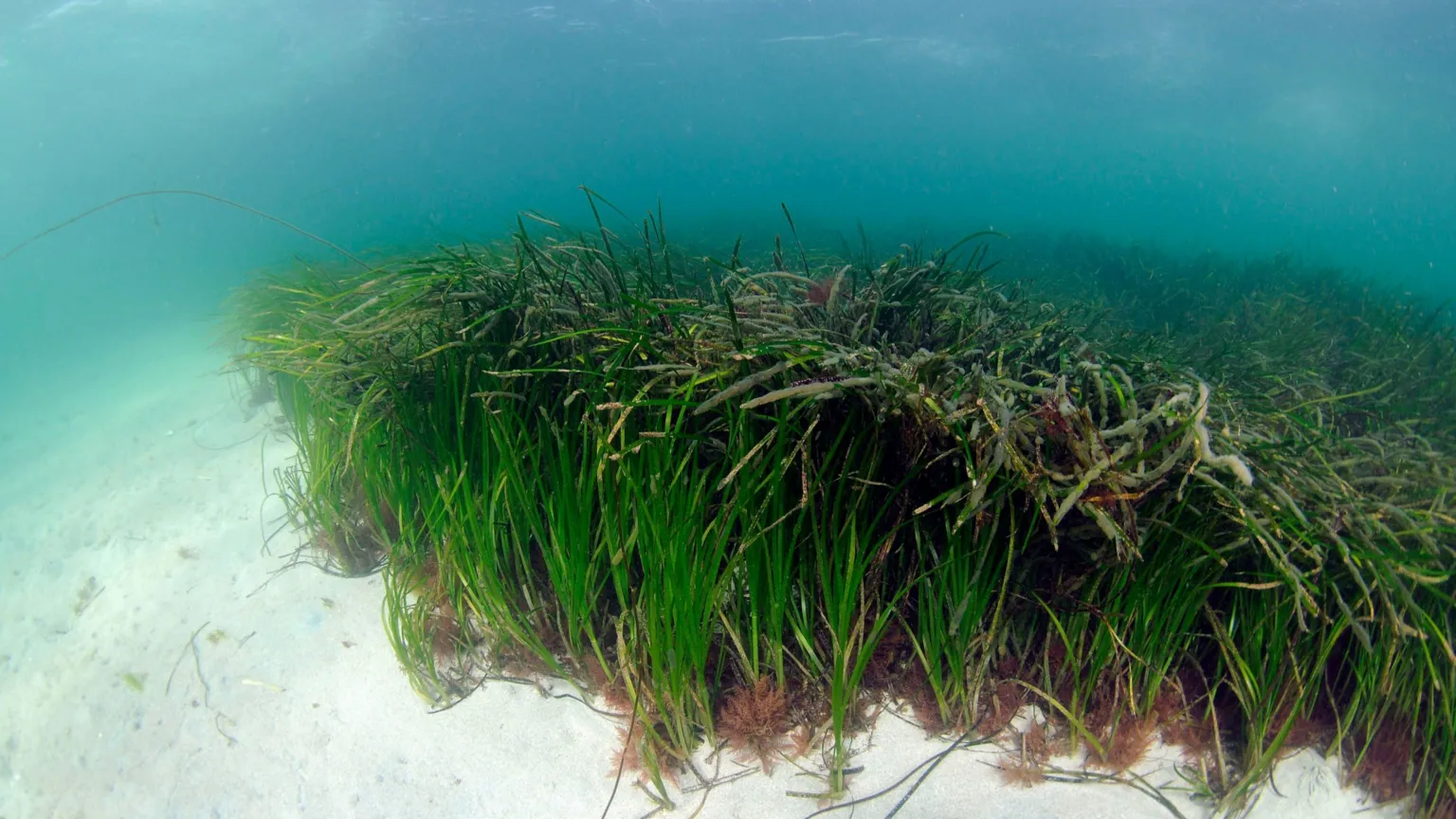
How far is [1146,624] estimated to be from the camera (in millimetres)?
1864

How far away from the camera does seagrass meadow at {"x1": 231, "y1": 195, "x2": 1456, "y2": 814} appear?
169 centimetres

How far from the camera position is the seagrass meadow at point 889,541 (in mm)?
1694

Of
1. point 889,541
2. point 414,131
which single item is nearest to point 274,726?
point 889,541

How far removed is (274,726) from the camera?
8.18 feet

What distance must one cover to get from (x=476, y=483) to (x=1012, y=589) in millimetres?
2083

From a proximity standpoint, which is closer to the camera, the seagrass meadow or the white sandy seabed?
the seagrass meadow

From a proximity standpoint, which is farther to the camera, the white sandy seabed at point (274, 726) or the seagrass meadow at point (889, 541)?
the white sandy seabed at point (274, 726)

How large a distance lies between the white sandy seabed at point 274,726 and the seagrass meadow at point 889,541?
0.11 meters

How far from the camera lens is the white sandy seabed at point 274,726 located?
197 centimetres

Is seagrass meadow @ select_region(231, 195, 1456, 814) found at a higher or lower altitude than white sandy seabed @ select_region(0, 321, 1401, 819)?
higher

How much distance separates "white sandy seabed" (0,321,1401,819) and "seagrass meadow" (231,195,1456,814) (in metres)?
0.11

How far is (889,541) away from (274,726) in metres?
2.74

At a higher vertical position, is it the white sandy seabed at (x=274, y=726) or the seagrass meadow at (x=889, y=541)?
the seagrass meadow at (x=889, y=541)

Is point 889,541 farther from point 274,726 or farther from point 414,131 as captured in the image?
point 414,131
